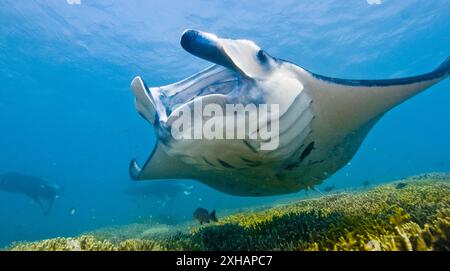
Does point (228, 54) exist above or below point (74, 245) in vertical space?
above

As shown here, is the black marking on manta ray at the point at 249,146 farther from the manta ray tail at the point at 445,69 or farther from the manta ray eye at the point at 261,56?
the manta ray tail at the point at 445,69

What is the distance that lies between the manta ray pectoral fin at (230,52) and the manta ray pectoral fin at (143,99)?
85 cm

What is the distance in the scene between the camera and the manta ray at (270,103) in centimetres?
318

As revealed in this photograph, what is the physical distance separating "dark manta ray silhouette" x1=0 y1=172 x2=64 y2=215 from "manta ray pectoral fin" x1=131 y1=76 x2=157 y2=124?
20.4 metres

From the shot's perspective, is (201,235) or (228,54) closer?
(228,54)

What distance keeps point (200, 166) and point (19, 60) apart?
114 feet

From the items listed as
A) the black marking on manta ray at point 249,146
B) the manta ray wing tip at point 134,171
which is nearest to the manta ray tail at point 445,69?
the black marking on manta ray at point 249,146

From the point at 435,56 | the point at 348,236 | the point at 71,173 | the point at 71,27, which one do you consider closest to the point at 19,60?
the point at 71,27

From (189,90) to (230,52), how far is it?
1.36 m

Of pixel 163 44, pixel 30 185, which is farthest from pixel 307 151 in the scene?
pixel 163 44

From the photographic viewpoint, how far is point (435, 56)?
3888 centimetres

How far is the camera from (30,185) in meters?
20.6

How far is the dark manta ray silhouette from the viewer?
66.6 feet
